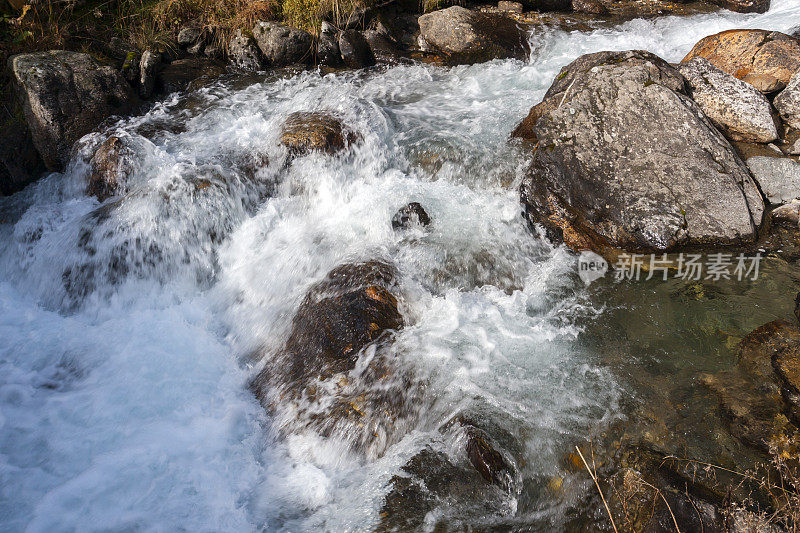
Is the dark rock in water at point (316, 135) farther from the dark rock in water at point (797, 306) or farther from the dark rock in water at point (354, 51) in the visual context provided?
the dark rock in water at point (797, 306)

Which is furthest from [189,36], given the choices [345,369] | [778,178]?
[778,178]

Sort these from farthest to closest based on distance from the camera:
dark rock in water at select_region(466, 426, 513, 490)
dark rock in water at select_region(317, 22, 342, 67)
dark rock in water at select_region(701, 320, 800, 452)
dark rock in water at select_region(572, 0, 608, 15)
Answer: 1. dark rock in water at select_region(572, 0, 608, 15)
2. dark rock in water at select_region(317, 22, 342, 67)
3. dark rock in water at select_region(701, 320, 800, 452)
4. dark rock in water at select_region(466, 426, 513, 490)

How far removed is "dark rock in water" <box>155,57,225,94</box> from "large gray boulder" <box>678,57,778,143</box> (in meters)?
7.23

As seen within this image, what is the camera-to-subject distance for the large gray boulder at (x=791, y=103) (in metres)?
5.51

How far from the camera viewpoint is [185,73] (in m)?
8.02

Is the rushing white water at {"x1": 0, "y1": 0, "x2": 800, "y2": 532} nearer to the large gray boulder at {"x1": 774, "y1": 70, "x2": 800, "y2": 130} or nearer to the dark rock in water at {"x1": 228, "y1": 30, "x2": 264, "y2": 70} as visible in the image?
the dark rock in water at {"x1": 228, "y1": 30, "x2": 264, "y2": 70}

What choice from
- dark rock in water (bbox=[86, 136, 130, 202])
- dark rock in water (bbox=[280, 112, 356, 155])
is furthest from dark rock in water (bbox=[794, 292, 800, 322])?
dark rock in water (bbox=[86, 136, 130, 202])

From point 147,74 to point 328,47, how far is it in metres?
2.96

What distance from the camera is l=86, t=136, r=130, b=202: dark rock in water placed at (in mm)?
5977

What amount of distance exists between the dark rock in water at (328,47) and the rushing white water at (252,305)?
881mm

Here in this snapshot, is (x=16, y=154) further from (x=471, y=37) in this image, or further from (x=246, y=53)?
(x=471, y=37)

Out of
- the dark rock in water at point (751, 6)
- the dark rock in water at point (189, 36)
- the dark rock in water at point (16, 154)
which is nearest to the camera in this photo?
the dark rock in water at point (16, 154)

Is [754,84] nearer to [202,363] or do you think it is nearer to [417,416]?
[417,416]

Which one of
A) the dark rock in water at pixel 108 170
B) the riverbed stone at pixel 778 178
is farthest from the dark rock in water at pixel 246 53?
the riverbed stone at pixel 778 178
